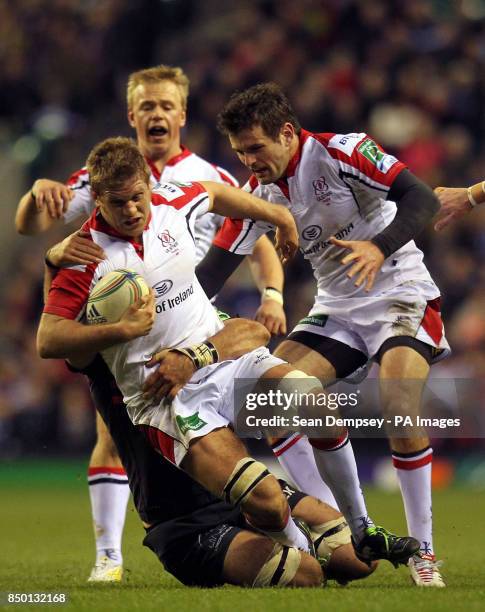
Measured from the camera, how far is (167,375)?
5.62 meters

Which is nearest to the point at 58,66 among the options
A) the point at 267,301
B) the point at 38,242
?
the point at 38,242

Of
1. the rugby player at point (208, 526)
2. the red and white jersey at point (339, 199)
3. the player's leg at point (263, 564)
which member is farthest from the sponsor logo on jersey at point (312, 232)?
the player's leg at point (263, 564)

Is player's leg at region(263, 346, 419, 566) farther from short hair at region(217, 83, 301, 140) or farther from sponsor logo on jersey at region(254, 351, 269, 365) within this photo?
short hair at region(217, 83, 301, 140)

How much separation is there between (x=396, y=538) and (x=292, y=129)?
2181mm

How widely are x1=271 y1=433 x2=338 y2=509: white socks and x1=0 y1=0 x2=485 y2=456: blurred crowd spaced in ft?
17.1

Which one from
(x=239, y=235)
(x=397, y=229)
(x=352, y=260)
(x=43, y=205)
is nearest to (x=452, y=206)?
(x=397, y=229)

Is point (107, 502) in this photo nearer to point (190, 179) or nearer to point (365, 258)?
point (190, 179)

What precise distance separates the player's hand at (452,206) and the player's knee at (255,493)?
1.81 m

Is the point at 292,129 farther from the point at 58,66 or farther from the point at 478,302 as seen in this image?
the point at 58,66

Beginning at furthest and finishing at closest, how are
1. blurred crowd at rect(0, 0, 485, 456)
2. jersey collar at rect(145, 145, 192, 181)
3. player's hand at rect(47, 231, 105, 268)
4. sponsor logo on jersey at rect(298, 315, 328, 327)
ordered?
blurred crowd at rect(0, 0, 485, 456) → jersey collar at rect(145, 145, 192, 181) → sponsor logo on jersey at rect(298, 315, 328, 327) → player's hand at rect(47, 231, 105, 268)

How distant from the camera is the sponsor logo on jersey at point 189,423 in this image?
5.57 meters

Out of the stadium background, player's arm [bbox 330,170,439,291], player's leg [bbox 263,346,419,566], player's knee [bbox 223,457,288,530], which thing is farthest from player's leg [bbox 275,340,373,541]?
the stadium background

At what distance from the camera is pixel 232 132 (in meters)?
6.29

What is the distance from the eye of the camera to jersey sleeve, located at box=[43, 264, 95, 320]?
5.52m
